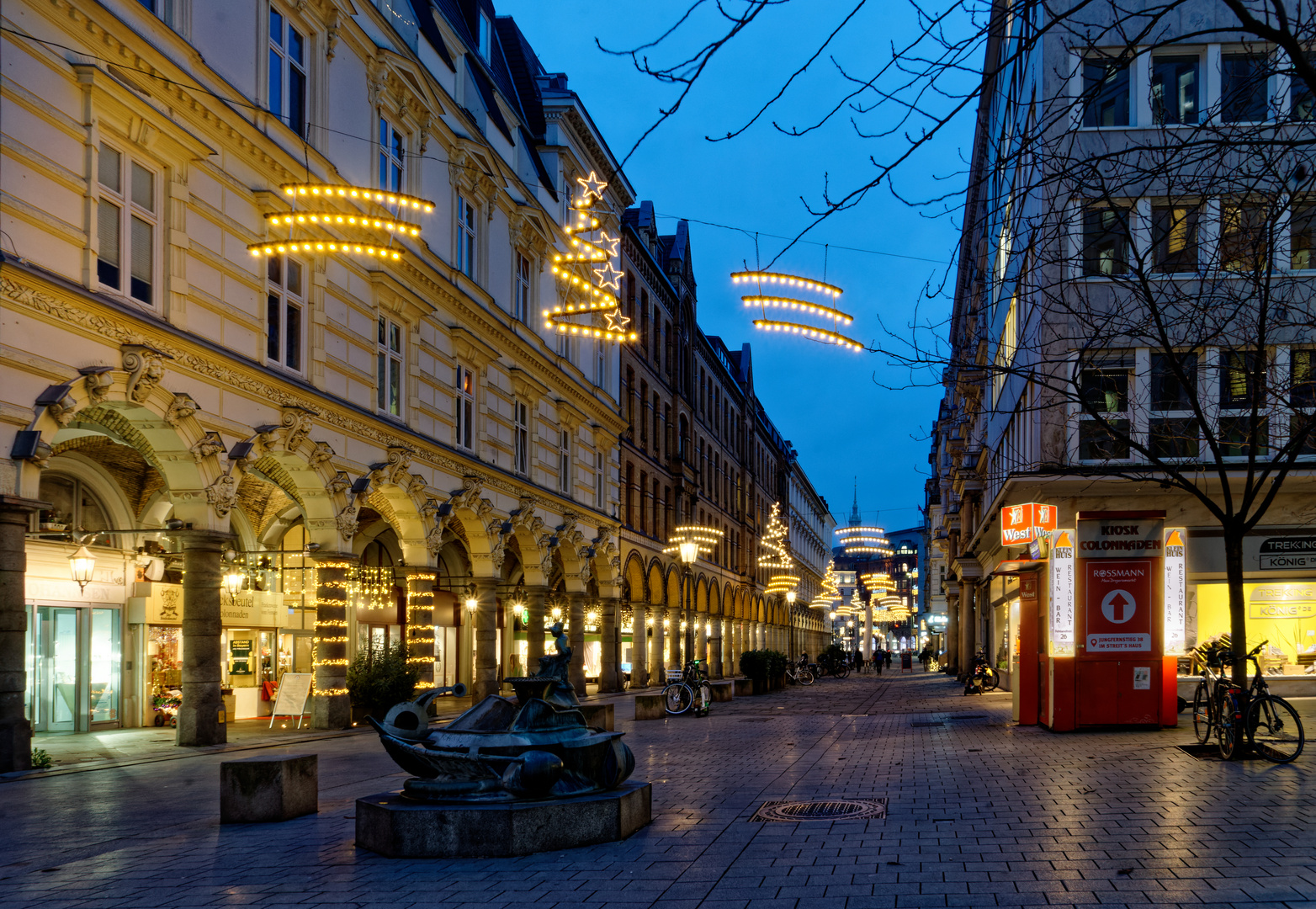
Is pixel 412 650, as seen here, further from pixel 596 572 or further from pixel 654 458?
pixel 654 458

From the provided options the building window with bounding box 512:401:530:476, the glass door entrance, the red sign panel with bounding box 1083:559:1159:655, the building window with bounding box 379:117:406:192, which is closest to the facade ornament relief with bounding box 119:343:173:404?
the glass door entrance

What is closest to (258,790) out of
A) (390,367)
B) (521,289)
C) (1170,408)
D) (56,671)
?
(56,671)

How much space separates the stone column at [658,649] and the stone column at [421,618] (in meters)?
21.8

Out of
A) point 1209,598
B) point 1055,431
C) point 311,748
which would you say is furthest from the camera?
point 1209,598

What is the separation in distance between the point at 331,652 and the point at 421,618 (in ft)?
13.3

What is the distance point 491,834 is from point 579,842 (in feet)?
2.41

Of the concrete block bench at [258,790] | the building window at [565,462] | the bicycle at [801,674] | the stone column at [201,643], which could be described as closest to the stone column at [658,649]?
the bicycle at [801,674]

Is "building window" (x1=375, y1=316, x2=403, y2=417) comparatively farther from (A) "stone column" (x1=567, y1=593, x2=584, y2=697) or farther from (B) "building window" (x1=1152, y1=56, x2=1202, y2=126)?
(B) "building window" (x1=1152, y1=56, x2=1202, y2=126)

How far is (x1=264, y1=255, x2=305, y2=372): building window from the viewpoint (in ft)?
67.4

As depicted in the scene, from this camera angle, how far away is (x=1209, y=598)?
79.6ft

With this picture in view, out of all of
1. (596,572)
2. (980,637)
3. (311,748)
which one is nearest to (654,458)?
(596,572)

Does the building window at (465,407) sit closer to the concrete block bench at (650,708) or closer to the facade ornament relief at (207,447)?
the concrete block bench at (650,708)

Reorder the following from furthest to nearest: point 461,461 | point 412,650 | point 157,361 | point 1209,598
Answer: point 461,461
point 412,650
point 1209,598
point 157,361

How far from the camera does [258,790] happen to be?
34.9 ft
